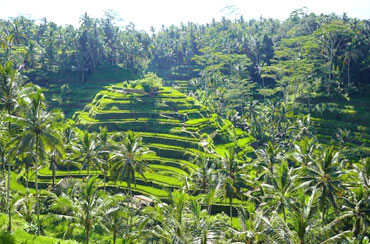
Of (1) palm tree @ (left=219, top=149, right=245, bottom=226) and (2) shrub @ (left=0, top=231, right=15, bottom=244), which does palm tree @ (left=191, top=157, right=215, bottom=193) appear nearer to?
(1) palm tree @ (left=219, top=149, right=245, bottom=226)

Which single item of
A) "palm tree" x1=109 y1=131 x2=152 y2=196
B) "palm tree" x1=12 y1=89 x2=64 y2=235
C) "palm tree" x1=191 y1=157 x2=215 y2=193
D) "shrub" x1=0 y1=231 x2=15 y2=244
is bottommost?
"palm tree" x1=191 y1=157 x2=215 y2=193

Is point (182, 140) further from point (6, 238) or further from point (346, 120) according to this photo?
point (6, 238)

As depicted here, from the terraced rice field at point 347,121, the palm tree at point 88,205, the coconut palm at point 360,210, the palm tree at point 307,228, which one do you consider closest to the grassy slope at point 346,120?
the terraced rice field at point 347,121

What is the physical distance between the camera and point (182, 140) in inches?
2542

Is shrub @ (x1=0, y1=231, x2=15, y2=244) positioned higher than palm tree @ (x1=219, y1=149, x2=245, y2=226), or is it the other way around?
shrub @ (x1=0, y1=231, x2=15, y2=244)

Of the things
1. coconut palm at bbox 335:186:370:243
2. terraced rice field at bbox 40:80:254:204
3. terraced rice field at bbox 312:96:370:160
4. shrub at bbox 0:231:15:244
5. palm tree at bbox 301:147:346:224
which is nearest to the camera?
shrub at bbox 0:231:15:244

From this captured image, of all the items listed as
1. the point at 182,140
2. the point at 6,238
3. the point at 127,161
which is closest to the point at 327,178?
the point at 127,161

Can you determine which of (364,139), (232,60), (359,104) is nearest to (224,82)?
(232,60)

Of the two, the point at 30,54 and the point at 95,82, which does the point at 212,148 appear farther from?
the point at 30,54

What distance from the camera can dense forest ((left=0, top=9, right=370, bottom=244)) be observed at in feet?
87.9

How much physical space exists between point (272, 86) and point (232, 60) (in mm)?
16259

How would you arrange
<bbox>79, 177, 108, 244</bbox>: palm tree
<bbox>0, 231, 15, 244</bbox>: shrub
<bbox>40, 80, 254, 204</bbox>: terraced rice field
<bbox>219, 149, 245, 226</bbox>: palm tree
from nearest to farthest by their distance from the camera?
<bbox>0, 231, 15, 244</bbox>: shrub < <bbox>79, 177, 108, 244</bbox>: palm tree < <bbox>219, 149, 245, 226</bbox>: palm tree < <bbox>40, 80, 254, 204</bbox>: terraced rice field

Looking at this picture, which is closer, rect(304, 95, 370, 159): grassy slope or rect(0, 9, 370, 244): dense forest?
rect(0, 9, 370, 244): dense forest

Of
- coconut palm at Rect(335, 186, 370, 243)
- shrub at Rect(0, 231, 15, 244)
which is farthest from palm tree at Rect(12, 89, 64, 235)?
coconut palm at Rect(335, 186, 370, 243)
